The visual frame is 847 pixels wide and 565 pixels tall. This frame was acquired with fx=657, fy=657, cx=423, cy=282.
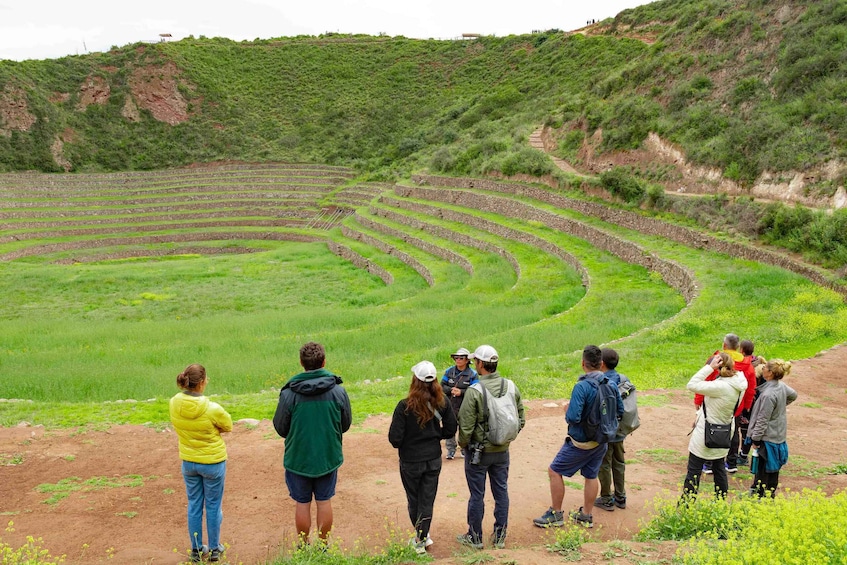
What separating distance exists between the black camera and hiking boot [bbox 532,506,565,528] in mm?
1051

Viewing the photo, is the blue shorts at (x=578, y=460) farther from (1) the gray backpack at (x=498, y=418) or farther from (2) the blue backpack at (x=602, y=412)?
(1) the gray backpack at (x=498, y=418)

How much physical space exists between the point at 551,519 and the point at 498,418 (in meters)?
1.36

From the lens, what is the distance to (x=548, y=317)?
60.1ft

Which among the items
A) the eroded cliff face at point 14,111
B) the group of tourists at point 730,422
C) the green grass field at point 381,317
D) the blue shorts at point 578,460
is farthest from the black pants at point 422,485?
the eroded cliff face at point 14,111

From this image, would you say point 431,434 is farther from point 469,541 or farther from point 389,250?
point 389,250

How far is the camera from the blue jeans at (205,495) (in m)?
6.11

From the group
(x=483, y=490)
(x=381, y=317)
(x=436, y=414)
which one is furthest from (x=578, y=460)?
(x=381, y=317)

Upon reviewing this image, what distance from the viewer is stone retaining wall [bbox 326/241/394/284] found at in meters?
30.2

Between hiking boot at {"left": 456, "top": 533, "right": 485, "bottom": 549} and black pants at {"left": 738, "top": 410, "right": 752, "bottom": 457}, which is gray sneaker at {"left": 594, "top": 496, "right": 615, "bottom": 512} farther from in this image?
black pants at {"left": 738, "top": 410, "right": 752, "bottom": 457}

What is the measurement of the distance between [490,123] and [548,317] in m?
37.3

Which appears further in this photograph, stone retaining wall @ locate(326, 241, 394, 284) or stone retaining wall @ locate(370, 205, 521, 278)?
stone retaining wall @ locate(326, 241, 394, 284)

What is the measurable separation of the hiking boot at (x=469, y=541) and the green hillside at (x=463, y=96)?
19835 mm

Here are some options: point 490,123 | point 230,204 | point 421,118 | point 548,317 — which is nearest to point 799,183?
point 548,317

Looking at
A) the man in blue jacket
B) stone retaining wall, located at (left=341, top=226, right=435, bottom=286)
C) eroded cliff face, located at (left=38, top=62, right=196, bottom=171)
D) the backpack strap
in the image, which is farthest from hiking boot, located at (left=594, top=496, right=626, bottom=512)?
eroded cliff face, located at (left=38, top=62, right=196, bottom=171)
